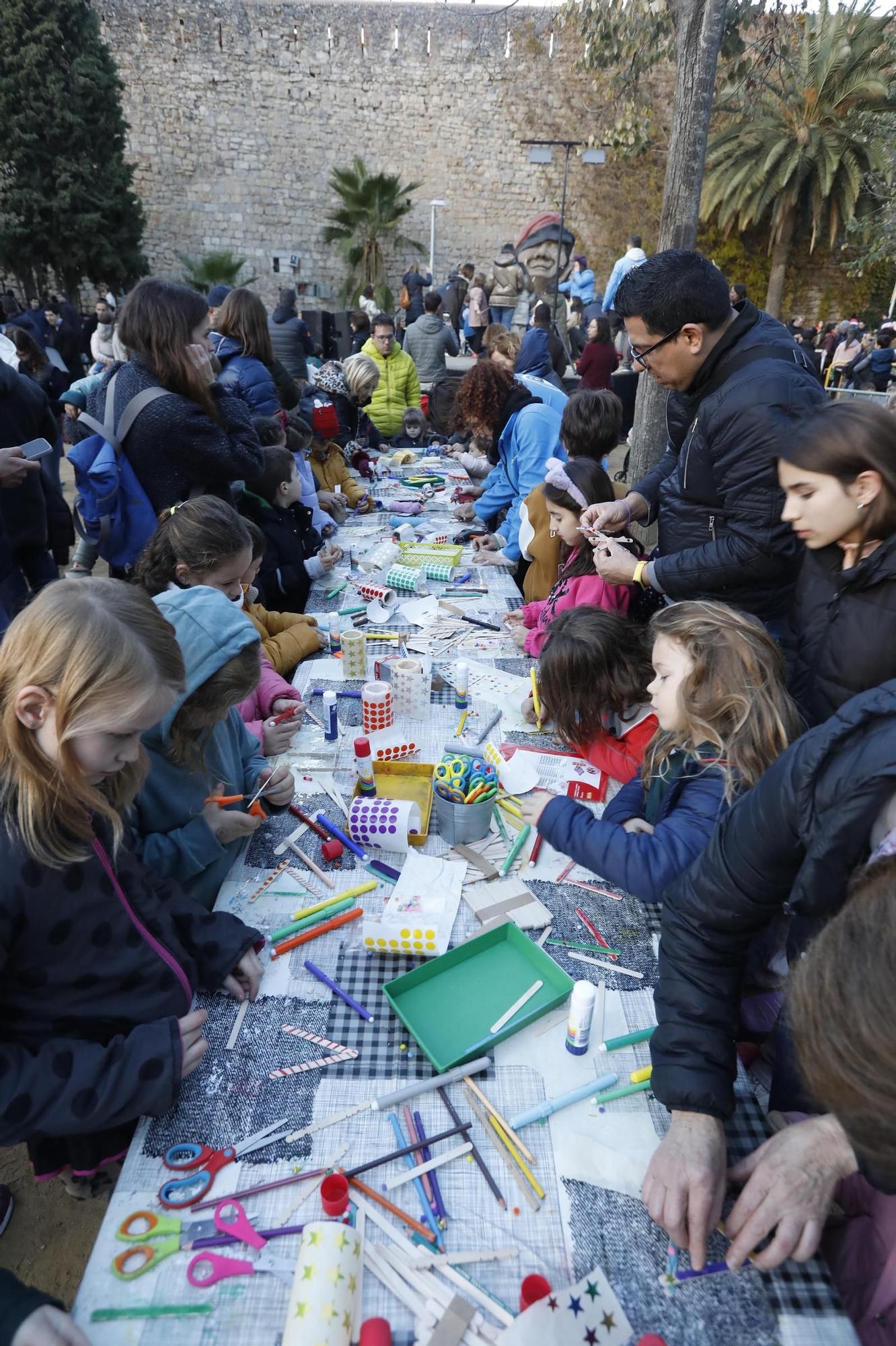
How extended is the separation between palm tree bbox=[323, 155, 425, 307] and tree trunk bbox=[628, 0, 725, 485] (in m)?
14.6

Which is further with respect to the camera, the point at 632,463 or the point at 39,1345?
the point at 632,463

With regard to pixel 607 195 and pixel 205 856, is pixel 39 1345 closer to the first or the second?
pixel 205 856

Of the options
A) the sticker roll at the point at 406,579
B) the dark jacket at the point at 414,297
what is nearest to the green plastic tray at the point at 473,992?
the sticker roll at the point at 406,579

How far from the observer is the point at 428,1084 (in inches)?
49.7

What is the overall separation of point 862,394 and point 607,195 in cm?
1301

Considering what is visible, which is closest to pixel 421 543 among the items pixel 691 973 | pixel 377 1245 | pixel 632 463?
pixel 632 463

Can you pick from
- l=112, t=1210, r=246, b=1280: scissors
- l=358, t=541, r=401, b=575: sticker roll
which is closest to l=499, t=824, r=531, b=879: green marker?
l=112, t=1210, r=246, b=1280: scissors

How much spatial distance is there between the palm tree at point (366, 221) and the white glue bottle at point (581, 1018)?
18.9 metres

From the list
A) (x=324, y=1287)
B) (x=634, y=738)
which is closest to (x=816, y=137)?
(x=634, y=738)

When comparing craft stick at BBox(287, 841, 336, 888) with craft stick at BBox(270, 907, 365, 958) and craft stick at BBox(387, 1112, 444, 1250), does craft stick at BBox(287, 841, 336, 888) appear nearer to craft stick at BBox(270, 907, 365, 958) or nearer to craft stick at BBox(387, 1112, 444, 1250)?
craft stick at BBox(270, 907, 365, 958)

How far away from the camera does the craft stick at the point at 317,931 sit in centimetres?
155

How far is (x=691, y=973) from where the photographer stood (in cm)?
129

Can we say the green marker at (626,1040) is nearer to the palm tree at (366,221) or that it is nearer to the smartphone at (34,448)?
the smartphone at (34,448)

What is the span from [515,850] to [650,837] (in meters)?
0.33
